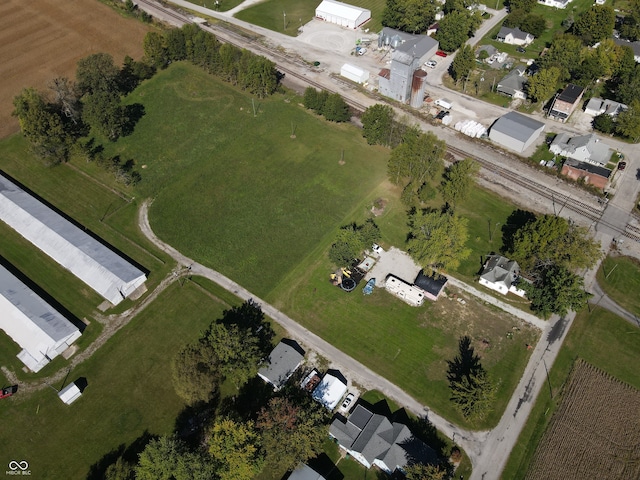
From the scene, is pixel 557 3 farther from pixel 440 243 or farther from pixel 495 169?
pixel 440 243

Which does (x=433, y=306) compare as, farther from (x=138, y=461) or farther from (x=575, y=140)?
(x=575, y=140)

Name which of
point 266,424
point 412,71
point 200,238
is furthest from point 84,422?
point 412,71

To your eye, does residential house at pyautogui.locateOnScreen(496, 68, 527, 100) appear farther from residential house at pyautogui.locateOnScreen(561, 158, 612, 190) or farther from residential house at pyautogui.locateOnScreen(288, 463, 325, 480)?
residential house at pyautogui.locateOnScreen(288, 463, 325, 480)

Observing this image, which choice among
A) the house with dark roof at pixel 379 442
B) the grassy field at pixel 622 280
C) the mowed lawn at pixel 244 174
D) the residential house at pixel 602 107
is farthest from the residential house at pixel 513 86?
the house with dark roof at pixel 379 442

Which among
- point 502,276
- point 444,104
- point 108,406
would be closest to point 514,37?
point 444,104

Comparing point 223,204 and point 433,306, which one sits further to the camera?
point 223,204

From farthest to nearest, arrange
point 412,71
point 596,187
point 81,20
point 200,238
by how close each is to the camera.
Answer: point 81,20 < point 412,71 < point 596,187 < point 200,238
